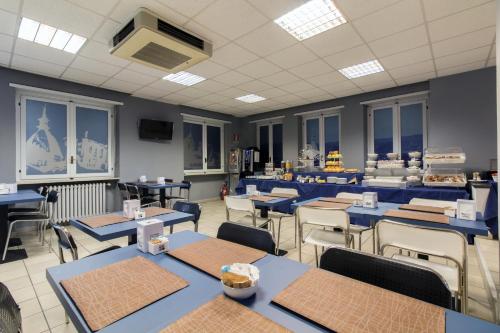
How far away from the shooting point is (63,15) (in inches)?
106

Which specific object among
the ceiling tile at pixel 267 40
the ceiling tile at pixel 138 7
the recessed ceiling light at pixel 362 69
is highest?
the recessed ceiling light at pixel 362 69

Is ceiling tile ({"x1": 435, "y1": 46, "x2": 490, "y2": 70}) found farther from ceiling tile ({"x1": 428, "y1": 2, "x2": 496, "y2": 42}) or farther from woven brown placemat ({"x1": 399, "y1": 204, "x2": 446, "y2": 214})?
woven brown placemat ({"x1": 399, "y1": 204, "x2": 446, "y2": 214})

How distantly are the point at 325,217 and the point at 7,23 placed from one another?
4.18 m

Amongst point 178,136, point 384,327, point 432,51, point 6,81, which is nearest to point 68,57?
point 6,81

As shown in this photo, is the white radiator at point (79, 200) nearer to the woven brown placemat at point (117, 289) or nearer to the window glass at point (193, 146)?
the window glass at point (193, 146)

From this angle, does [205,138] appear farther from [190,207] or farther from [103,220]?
[103,220]

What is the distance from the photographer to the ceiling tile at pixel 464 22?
2713 mm

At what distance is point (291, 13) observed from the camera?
2.75 m

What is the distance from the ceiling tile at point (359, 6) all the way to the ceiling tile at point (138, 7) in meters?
1.74

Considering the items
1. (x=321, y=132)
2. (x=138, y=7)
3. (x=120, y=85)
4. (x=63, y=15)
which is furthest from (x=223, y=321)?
(x=321, y=132)

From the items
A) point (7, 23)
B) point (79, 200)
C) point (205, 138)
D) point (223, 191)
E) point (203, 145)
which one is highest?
point (7, 23)

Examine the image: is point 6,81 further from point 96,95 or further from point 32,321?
point 32,321

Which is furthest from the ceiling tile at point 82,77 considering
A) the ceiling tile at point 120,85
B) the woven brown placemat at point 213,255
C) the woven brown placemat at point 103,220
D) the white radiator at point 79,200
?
the woven brown placemat at point 213,255

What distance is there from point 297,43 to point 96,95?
4.30 m
